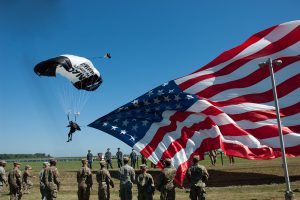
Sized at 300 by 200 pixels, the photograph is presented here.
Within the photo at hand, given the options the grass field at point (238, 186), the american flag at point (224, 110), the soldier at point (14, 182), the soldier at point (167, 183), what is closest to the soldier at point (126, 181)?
the american flag at point (224, 110)

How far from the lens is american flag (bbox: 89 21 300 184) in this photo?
44.7 feet

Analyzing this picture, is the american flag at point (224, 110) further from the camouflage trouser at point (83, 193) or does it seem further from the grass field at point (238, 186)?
the grass field at point (238, 186)

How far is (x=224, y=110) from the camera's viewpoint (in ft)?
47.2

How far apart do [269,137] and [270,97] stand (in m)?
1.63

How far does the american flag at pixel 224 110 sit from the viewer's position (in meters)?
13.6

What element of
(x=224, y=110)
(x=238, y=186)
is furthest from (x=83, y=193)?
(x=238, y=186)

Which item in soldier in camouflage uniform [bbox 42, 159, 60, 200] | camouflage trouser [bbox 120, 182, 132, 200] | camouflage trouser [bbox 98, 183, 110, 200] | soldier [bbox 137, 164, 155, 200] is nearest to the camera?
soldier [bbox 137, 164, 155, 200]

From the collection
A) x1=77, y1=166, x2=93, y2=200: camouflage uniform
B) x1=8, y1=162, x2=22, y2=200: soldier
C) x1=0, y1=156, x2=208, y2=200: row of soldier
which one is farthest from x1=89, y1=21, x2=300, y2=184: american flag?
x1=8, y1=162, x2=22, y2=200: soldier

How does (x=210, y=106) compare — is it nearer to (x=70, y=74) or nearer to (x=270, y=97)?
(x=270, y=97)

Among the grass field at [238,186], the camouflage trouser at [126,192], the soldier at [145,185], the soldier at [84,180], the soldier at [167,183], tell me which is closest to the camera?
the soldier at [167,183]

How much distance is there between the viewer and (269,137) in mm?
13539

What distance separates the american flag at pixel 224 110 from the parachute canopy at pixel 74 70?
7.39 meters

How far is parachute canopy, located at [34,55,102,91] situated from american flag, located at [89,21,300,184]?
7.39 metres

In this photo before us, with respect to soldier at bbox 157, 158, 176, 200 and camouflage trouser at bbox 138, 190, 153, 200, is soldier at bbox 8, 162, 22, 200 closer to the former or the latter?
camouflage trouser at bbox 138, 190, 153, 200
